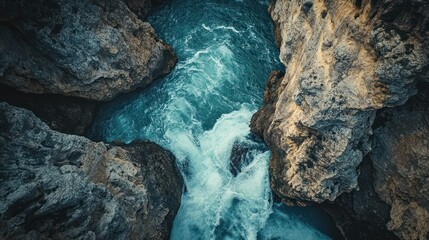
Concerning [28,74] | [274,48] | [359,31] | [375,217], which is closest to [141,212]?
[28,74]

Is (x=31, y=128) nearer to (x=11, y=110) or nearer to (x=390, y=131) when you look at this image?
(x=11, y=110)

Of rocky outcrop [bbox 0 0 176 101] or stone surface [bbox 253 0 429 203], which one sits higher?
stone surface [bbox 253 0 429 203]

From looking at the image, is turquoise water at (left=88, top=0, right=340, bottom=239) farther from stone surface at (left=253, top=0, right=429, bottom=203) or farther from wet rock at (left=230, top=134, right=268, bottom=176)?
stone surface at (left=253, top=0, right=429, bottom=203)

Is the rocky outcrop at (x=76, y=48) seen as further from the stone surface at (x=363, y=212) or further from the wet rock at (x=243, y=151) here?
the stone surface at (x=363, y=212)

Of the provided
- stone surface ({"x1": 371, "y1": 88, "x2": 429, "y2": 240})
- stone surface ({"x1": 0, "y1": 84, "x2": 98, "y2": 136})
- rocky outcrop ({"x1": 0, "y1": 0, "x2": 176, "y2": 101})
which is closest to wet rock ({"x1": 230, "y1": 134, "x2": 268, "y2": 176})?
stone surface ({"x1": 371, "y1": 88, "x2": 429, "y2": 240})

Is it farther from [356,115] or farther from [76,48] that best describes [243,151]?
[76,48]

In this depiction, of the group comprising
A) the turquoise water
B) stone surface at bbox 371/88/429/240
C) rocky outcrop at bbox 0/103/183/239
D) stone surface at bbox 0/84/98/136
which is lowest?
stone surface at bbox 0/84/98/136

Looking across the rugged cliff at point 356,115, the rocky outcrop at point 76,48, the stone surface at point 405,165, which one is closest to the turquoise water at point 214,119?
the rugged cliff at point 356,115
